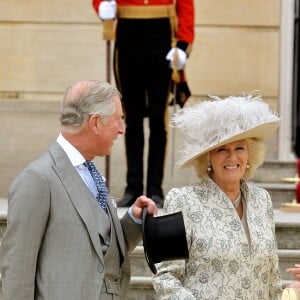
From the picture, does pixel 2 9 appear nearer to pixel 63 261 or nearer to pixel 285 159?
pixel 285 159

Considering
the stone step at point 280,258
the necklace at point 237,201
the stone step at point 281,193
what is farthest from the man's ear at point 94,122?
the stone step at point 281,193

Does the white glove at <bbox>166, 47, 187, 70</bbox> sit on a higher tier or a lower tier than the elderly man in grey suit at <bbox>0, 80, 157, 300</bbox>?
higher

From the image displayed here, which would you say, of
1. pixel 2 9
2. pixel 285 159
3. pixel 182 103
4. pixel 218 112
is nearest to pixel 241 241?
pixel 218 112

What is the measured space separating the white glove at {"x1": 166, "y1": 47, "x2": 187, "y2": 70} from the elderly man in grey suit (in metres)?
3.38

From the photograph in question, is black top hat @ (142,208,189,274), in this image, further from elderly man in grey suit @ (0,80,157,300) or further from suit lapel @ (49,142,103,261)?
suit lapel @ (49,142,103,261)

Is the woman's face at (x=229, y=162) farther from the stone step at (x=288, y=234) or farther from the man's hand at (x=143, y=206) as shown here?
the stone step at (x=288, y=234)

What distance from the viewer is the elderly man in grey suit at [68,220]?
3.53 m

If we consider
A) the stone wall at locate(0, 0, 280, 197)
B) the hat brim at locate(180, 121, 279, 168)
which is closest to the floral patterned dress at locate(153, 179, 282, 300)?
the hat brim at locate(180, 121, 279, 168)

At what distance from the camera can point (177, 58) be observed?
7070 millimetres

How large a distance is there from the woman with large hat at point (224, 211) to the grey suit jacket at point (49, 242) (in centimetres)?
42

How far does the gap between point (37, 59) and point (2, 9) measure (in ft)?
1.57

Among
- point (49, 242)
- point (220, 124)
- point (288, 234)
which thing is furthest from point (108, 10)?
point (49, 242)

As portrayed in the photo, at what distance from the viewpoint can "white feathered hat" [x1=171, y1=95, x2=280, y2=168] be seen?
401 centimetres

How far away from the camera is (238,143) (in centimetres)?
407
